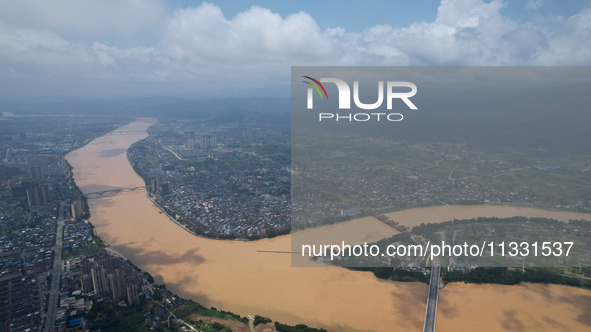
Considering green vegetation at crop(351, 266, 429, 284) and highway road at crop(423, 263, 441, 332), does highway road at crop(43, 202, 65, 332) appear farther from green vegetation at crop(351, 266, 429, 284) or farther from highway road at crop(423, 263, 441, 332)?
highway road at crop(423, 263, 441, 332)

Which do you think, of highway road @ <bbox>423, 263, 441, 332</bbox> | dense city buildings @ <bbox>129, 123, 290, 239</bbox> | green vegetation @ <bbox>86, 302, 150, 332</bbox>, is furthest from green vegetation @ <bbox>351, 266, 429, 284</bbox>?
green vegetation @ <bbox>86, 302, 150, 332</bbox>

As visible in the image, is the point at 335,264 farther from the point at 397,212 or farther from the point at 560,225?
the point at 560,225

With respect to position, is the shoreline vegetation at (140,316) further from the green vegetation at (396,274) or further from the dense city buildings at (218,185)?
the dense city buildings at (218,185)

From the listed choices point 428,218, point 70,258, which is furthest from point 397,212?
point 70,258

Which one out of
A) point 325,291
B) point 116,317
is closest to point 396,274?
point 325,291
